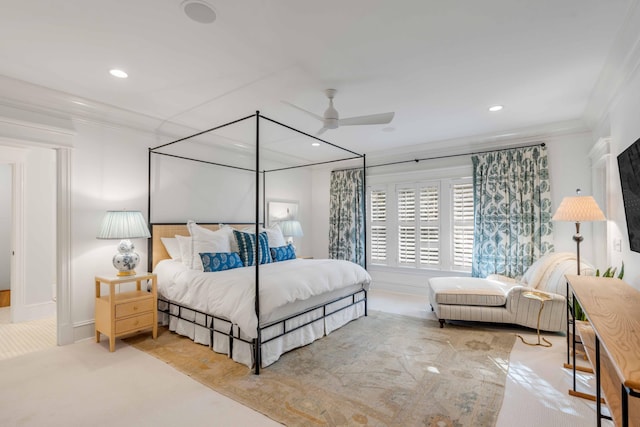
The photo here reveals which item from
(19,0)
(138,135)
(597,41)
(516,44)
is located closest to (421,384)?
(516,44)

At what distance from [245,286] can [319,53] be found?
2.11m

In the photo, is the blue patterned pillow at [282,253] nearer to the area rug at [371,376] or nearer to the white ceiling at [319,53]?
the area rug at [371,376]

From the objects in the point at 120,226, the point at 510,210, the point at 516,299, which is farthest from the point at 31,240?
the point at 510,210

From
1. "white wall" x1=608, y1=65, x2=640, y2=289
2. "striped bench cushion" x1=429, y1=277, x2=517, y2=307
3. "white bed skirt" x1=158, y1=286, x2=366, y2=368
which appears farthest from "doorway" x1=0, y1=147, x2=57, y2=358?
"white wall" x1=608, y1=65, x2=640, y2=289

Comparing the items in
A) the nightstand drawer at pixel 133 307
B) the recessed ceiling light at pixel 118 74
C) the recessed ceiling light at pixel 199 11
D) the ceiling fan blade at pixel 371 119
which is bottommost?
the nightstand drawer at pixel 133 307

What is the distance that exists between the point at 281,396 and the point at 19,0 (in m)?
3.12

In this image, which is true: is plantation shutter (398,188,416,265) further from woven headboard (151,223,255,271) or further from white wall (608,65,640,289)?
woven headboard (151,223,255,271)

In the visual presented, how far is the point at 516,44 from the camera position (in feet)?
7.79

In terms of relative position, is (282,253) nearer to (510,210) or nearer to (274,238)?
(274,238)

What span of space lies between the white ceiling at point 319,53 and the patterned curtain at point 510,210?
0.92 meters

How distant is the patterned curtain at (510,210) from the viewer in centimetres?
438

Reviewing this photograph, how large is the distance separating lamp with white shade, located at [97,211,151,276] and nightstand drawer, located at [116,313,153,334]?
49cm

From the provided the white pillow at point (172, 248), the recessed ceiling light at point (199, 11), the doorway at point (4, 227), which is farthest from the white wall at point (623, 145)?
the doorway at point (4, 227)

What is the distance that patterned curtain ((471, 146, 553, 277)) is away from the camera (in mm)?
4379
